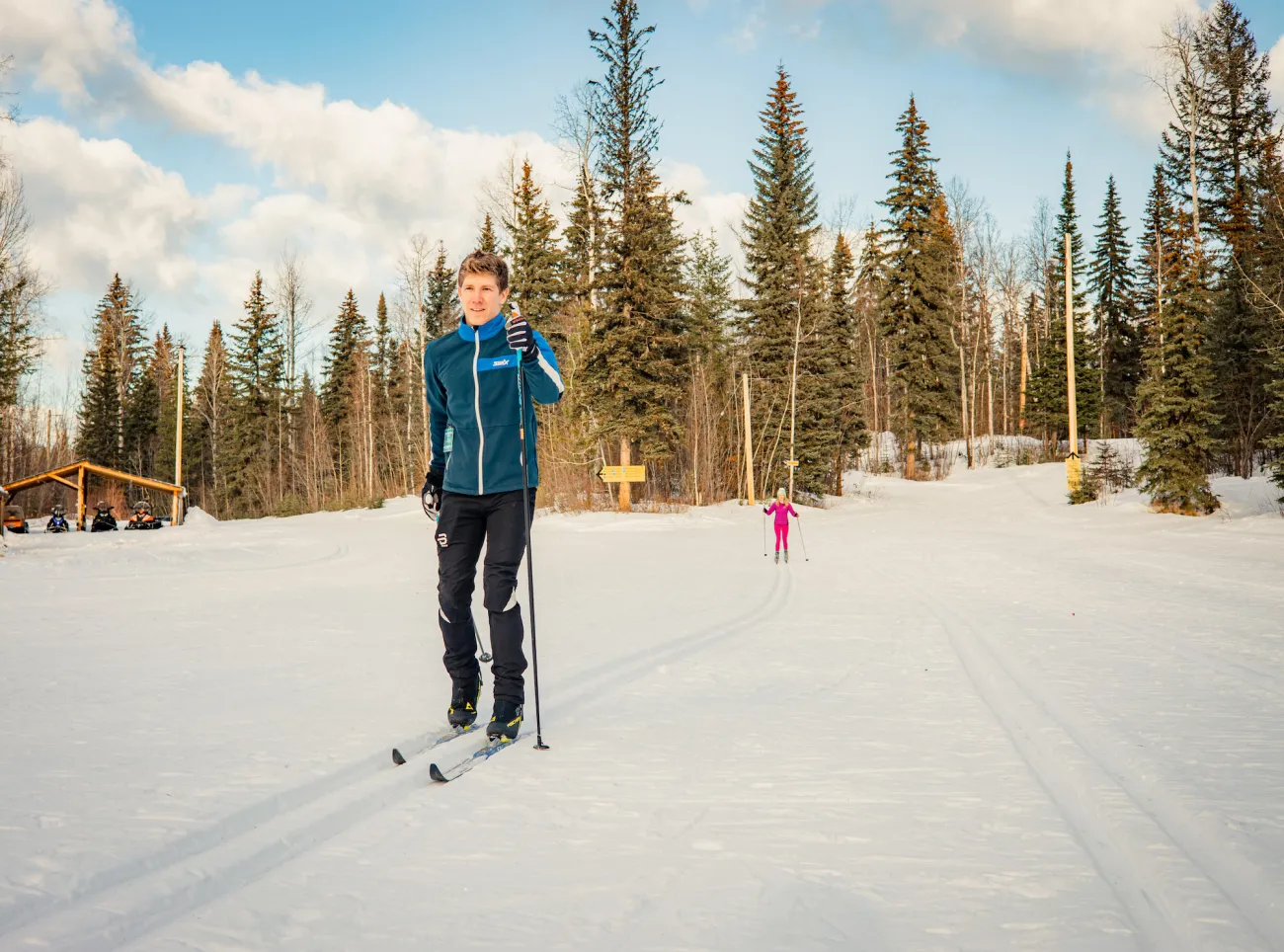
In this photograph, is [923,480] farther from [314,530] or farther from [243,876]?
[243,876]

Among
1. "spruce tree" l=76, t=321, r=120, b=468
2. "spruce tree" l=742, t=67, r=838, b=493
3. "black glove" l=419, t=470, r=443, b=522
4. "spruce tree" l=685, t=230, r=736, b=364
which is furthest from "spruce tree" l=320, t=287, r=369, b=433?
"black glove" l=419, t=470, r=443, b=522

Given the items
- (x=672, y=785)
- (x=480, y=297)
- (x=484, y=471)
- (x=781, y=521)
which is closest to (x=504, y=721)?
(x=672, y=785)

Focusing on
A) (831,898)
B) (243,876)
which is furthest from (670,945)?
(243,876)

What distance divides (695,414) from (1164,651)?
24.5 meters

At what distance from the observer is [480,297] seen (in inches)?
146

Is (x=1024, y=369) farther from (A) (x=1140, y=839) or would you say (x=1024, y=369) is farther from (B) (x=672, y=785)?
(B) (x=672, y=785)

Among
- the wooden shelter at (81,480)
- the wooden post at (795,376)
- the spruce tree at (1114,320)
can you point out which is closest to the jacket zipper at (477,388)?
the wooden shelter at (81,480)

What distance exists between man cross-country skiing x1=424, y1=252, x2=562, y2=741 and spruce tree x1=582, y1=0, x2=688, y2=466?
2143 cm

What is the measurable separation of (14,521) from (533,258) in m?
21.0

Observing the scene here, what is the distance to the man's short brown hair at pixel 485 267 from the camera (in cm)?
372

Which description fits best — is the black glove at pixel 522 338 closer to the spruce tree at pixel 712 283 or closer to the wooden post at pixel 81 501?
the wooden post at pixel 81 501

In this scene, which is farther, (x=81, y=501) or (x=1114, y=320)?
(x=1114, y=320)

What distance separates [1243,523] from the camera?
1509 cm

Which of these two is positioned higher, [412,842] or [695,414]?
[695,414]
